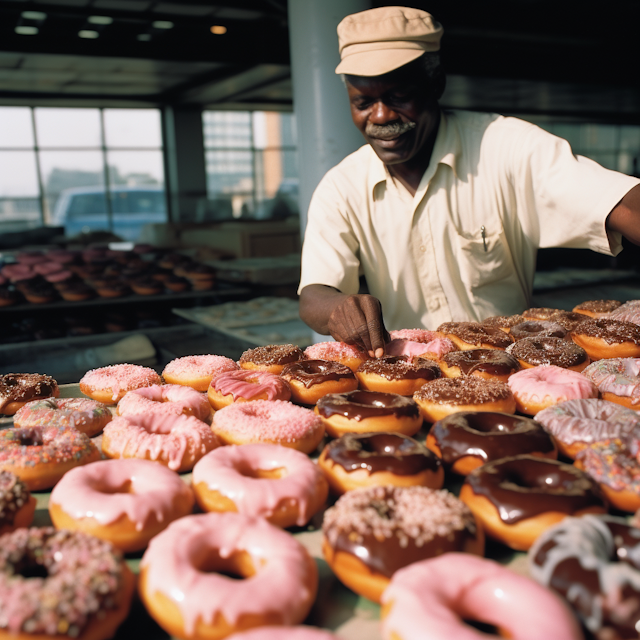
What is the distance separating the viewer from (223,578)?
30.8 inches

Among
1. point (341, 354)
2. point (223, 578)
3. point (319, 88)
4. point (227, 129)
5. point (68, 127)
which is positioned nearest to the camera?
point (223, 578)

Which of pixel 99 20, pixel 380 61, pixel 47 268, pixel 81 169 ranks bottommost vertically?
pixel 47 268

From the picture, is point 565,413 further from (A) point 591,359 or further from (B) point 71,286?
(B) point 71,286

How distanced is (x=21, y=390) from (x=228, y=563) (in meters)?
0.99

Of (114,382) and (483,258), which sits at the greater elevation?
(483,258)

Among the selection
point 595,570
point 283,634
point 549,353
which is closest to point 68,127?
point 549,353

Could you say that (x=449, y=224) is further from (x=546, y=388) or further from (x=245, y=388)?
(x=245, y=388)

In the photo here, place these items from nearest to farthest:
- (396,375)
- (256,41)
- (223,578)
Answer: (223,578)
(396,375)
(256,41)

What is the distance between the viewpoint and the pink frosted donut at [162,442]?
3.89 ft

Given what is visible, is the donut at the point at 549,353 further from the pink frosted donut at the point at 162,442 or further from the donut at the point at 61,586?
the donut at the point at 61,586

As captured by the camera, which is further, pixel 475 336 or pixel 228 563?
pixel 475 336

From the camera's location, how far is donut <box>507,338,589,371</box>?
1649mm

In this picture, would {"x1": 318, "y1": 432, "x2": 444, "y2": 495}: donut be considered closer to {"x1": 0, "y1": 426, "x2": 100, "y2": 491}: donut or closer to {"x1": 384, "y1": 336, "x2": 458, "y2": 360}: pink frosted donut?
{"x1": 0, "y1": 426, "x2": 100, "y2": 491}: donut

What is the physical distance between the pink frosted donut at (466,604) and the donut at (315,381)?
30.9 inches
